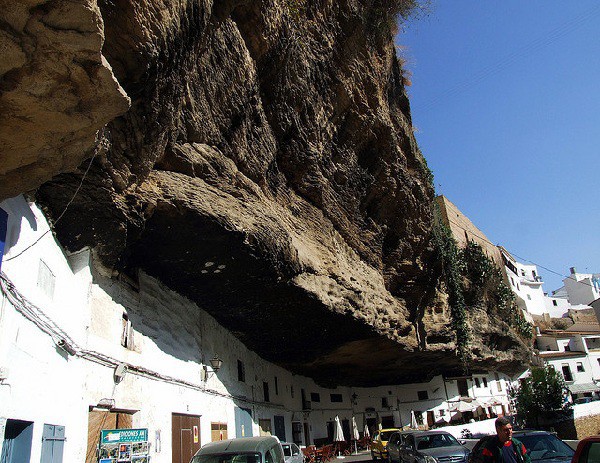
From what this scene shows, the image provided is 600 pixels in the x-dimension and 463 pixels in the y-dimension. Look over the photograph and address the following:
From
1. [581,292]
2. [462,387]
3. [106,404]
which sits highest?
[581,292]

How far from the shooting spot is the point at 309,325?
16.5 metres

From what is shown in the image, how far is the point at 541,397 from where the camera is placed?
26469 mm

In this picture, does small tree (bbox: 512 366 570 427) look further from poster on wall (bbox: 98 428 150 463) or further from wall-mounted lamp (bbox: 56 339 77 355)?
wall-mounted lamp (bbox: 56 339 77 355)

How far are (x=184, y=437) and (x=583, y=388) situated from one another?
48197 millimetres

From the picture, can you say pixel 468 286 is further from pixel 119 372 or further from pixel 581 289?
pixel 581 289

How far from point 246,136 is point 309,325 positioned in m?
7.36

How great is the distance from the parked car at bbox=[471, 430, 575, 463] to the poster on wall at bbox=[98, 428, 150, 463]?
576cm

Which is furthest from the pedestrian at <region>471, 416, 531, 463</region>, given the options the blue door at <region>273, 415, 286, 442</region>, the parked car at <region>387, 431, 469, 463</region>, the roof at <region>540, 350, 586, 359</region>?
the roof at <region>540, 350, 586, 359</region>

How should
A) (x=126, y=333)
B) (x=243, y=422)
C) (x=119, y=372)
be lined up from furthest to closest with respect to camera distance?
(x=243, y=422), (x=126, y=333), (x=119, y=372)

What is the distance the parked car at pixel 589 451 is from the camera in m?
5.51

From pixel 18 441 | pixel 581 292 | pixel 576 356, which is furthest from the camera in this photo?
pixel 581 292

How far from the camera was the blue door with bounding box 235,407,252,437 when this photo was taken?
49.4 ft

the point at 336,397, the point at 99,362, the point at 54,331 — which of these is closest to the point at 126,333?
the point at 99,362

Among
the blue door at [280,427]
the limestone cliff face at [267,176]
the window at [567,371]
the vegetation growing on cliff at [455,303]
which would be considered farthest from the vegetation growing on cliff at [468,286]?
the window at [567,371]
